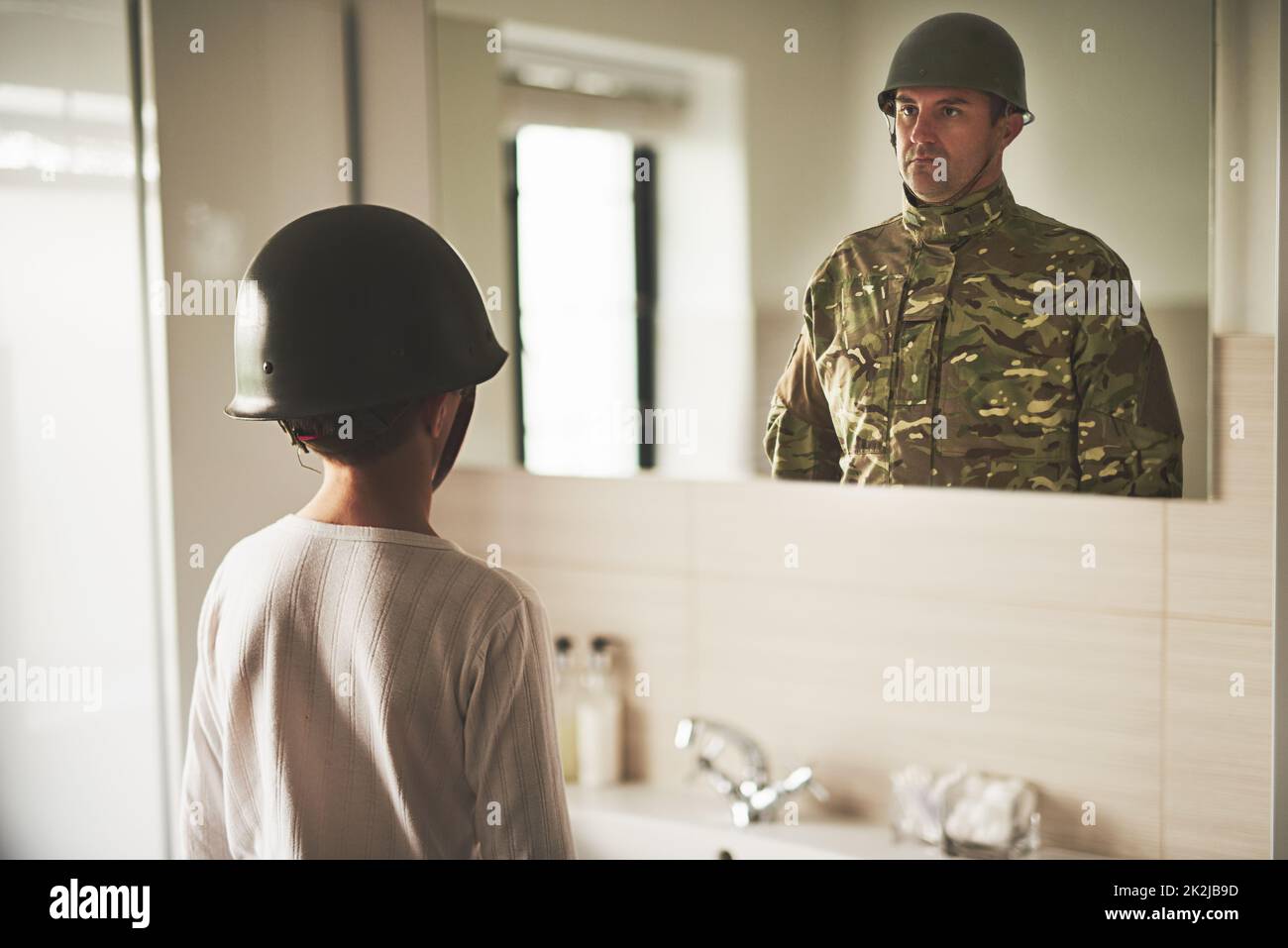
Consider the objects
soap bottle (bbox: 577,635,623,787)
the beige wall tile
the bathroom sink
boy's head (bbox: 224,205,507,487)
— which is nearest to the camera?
boy's head (bbox: 224,205,507,487)

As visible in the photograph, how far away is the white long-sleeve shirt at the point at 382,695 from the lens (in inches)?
31.2

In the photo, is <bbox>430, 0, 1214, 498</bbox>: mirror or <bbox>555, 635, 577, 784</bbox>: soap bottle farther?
<bbox>555, 635, 577, 784</bbox>: soap bottle

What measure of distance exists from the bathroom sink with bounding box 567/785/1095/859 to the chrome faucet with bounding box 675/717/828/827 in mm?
19

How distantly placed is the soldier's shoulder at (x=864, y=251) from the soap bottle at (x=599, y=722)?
0.55 meters

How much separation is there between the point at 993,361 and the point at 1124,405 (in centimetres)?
11

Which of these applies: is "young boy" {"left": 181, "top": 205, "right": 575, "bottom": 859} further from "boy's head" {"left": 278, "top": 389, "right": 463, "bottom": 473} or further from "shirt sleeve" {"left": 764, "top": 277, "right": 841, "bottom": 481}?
"shirt sleeve" {"left": 764, "top": 277, "right": 841, "bottom": 481}

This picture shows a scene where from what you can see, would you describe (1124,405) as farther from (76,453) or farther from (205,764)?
(76,453)

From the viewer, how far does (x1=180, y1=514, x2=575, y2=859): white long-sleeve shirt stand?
792 mm

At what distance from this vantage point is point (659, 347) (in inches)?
46.5

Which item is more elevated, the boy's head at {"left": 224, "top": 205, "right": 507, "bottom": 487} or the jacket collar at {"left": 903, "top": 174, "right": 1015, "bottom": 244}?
the jacket collar at {"left": 903, "top": 174, "right": 1015, "bottom": 244}

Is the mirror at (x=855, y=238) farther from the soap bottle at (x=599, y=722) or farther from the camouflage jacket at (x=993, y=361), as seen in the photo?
the soap bottle at (x=599, y=722)

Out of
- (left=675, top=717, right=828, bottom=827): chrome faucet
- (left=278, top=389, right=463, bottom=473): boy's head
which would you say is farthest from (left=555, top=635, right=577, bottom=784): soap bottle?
(left=278, top=389, right=463, bottom=473): boy's head

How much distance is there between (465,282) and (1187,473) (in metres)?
0.58

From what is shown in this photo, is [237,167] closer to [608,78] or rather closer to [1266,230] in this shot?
[608,78]
